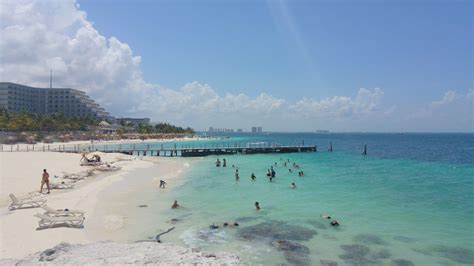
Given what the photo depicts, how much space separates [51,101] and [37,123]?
5551 cm

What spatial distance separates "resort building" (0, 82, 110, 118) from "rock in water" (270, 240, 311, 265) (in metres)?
140

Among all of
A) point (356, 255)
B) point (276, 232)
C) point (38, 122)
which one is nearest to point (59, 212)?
point (276, 232)

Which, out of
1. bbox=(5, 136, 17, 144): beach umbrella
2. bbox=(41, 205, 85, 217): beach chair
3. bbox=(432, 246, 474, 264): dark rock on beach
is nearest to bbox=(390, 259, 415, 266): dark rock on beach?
bbox=(432, 246, 474, 264): dark rock on beach

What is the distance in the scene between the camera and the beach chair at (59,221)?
1398 cm

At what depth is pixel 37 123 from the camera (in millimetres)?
91375

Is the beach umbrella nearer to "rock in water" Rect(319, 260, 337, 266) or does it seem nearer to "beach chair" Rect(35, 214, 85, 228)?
"beach chair" Rect(35, 214, 85, 228)

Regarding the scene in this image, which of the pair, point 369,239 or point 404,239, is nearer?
point 369,239

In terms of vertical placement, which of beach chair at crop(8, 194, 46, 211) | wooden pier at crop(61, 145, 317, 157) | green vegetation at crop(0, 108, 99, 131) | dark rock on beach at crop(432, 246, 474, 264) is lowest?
dark rock on beach at crop(432, 246, 474, 264)

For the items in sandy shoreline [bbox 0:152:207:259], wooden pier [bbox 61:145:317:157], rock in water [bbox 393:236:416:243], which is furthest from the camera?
wooden pier [bbox 61:145:317:157]

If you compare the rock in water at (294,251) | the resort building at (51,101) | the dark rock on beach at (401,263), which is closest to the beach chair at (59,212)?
the rock in water at (294,251)

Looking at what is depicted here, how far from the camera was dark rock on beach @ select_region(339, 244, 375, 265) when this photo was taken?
39.0 ft

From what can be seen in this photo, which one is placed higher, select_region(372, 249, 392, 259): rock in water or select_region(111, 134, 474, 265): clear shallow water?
select_region(111, 134, 474, 265): clear shallow water

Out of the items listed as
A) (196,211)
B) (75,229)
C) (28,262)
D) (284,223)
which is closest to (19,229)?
(75,229)

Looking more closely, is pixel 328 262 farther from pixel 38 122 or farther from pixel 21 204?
pixel 38 122
